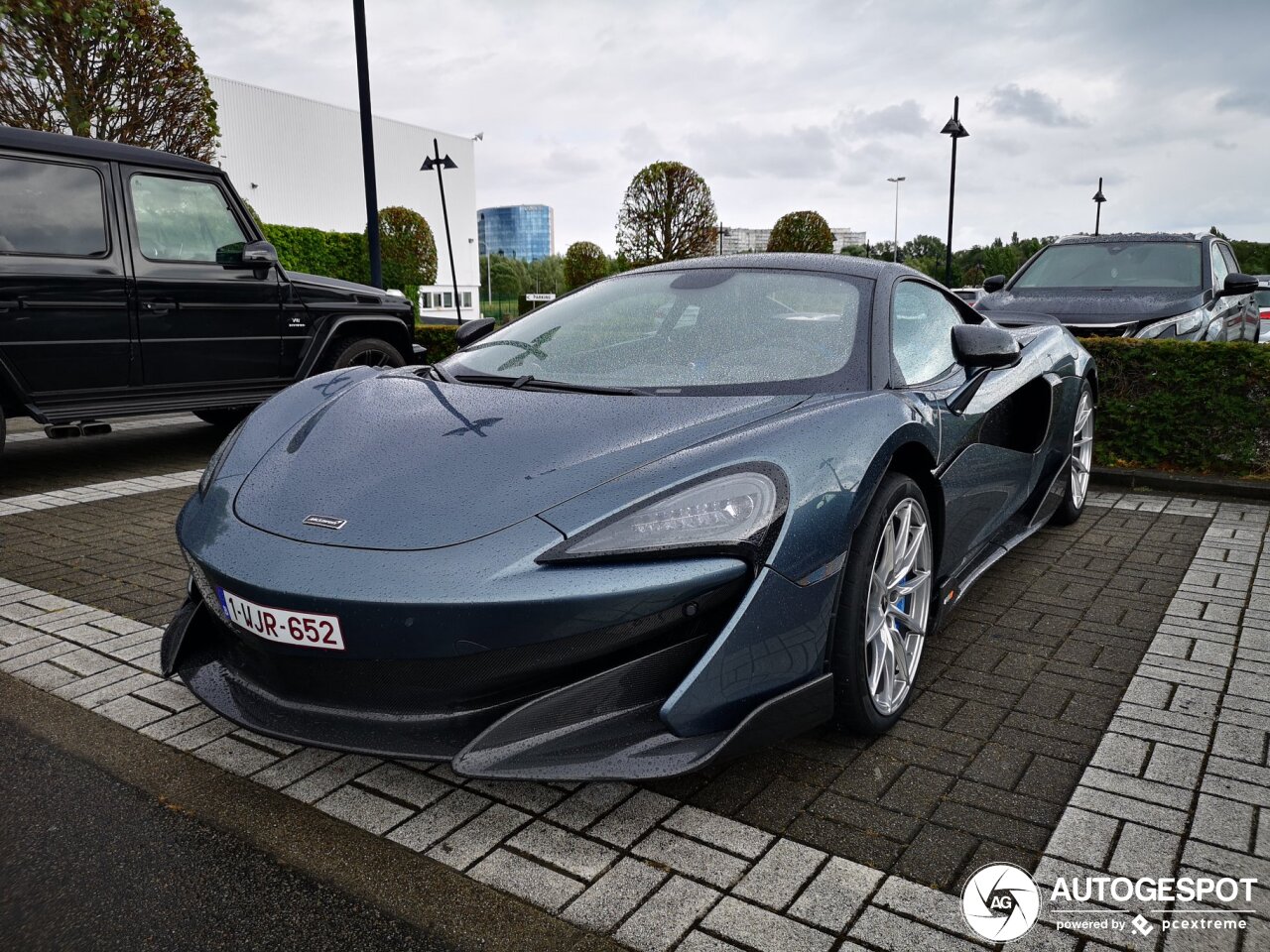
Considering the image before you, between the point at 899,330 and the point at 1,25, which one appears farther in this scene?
the point at 1,25

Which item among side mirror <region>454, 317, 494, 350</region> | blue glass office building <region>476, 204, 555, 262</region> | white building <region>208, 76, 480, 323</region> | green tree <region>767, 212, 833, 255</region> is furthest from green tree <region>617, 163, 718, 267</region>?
blue glass office building <region>476, 204, 555, 262</region>

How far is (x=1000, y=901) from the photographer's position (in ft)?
6.70

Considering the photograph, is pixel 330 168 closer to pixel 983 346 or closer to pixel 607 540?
pixel 983 346

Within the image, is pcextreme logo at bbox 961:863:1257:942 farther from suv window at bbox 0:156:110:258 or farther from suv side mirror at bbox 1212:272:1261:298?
suv side mirror at bbox 1212:272:1261:298

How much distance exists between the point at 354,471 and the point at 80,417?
4319mm

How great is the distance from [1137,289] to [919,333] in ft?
18.4

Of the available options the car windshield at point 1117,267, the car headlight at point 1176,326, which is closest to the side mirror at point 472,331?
the car headlight at point 1176,326

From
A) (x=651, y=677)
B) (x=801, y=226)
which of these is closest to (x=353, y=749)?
(x=651, y=677)

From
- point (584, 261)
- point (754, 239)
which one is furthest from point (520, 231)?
point (584, 261)

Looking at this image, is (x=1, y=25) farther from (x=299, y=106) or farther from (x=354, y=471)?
(x=299, y=106)

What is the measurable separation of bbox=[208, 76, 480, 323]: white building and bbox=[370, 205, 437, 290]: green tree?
175 centimetres

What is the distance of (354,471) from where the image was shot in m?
2.54

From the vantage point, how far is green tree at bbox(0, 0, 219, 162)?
35.0 ft

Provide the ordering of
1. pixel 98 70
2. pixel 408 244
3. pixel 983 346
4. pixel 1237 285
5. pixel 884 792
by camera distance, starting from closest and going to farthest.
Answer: pixel 884 792
pixel 983 346
pixel 1237 285
pixel 98 70
pixel 408 244
